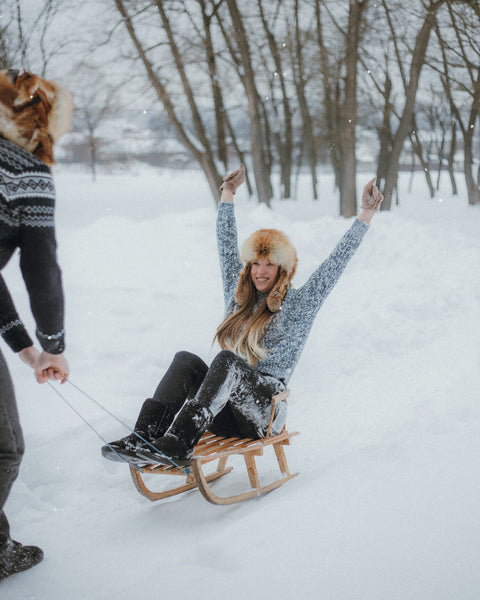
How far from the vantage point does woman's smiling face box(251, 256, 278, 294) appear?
11.2ft

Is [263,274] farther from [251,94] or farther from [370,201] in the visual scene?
[251,94]

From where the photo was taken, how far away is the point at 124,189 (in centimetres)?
2288

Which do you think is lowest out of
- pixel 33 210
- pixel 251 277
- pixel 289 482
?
pixel 289 482

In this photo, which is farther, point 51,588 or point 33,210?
point 51,588

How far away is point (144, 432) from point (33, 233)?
1217mm

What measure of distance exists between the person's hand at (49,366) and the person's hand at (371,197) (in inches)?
77.6

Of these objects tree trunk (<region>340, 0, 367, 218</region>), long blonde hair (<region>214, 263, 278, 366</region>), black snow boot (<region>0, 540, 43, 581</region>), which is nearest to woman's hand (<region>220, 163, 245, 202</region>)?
long blonde hair (<region>214, 263, 278, 366</region>)

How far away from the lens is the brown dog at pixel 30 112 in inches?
75.1

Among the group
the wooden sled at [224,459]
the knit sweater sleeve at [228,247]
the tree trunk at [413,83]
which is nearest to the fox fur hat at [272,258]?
the knit sweater sleeve at [228,247]

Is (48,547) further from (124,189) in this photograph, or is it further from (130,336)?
(124,189)

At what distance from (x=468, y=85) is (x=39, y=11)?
10276 millimetres

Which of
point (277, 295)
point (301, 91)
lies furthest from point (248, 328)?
point (301, 91)

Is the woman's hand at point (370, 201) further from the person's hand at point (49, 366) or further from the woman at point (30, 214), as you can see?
the person's hand at point (49, 366)

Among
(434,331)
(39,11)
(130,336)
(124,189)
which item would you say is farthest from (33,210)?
(124,189)
